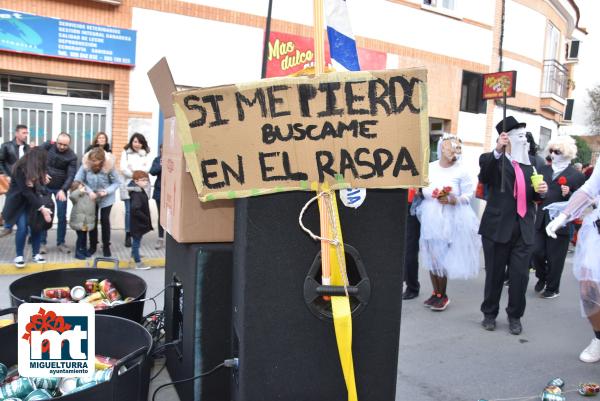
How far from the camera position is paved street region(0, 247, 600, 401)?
3604 mm

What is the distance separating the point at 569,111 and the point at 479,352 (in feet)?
65.8

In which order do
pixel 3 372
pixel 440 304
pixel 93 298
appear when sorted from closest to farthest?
pixel 3 372 < pixel 93 298 < pixel 440 304

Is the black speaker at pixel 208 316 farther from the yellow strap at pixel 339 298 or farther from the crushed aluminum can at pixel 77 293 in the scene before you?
the crushed aluminum can at pixel 77 293

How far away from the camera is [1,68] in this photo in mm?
8359

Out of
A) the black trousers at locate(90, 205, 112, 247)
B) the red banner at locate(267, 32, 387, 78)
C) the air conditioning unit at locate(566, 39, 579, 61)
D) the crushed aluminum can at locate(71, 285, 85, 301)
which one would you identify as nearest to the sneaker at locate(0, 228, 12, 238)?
the black trousers at locate(90, 205, 112, 247)

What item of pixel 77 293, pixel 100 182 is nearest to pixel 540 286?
pixel 77 293

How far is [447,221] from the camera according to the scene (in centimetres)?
538

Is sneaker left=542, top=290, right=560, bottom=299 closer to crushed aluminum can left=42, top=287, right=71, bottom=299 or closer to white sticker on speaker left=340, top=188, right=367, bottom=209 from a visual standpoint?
white sticker on speaker left=340, top=188, right=367, bottom=209

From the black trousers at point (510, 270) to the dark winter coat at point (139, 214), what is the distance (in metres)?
4.36

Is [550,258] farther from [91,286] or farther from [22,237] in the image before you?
[22,237]

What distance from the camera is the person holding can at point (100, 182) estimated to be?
7090 millimetres

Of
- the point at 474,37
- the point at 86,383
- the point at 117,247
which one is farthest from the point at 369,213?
the point at 474,37

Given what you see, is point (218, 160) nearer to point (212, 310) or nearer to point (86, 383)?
point (212, 310)

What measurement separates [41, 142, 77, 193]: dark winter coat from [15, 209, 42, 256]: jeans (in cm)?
79
